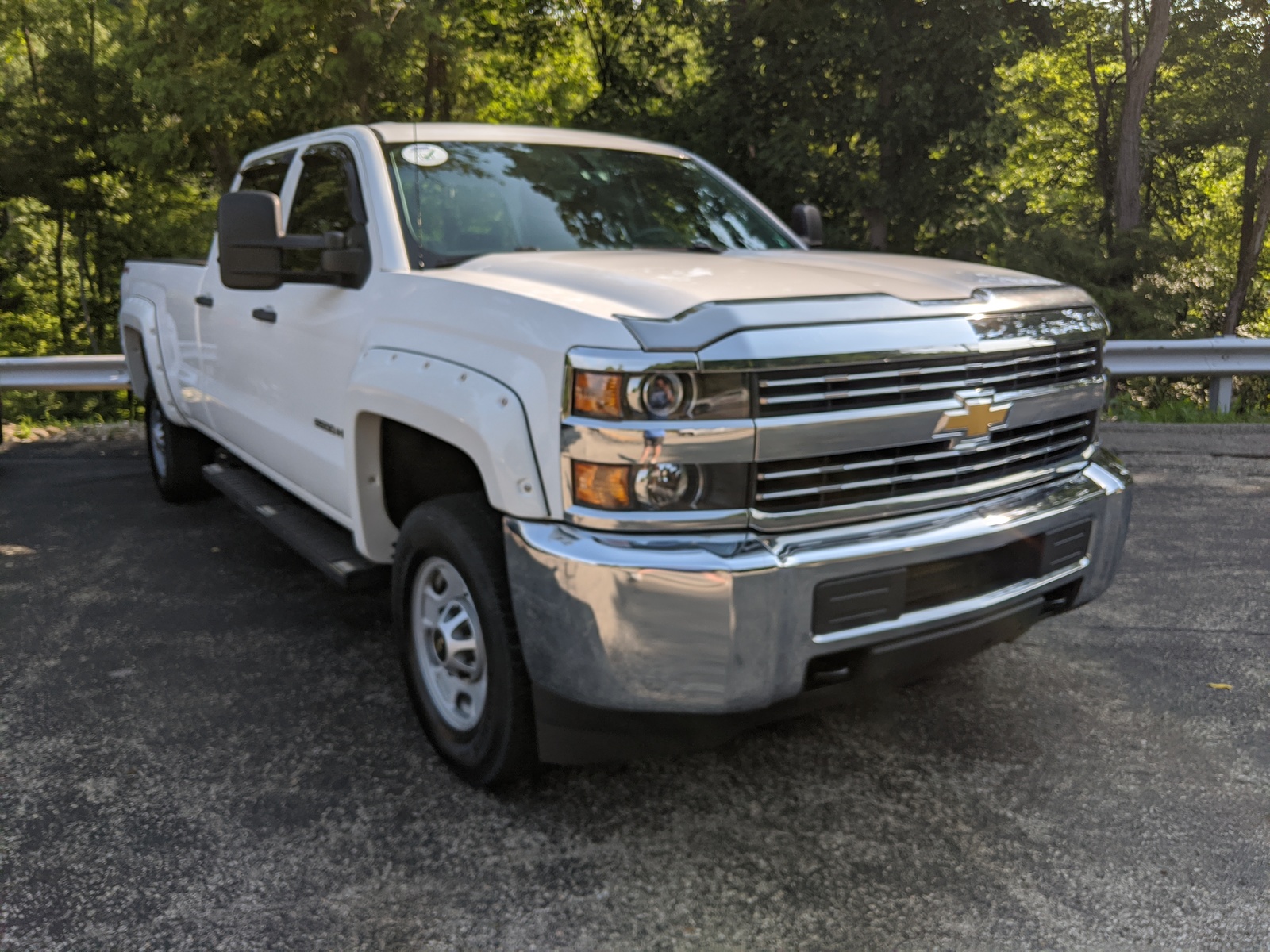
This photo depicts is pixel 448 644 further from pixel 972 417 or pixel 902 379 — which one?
pixel 972 417

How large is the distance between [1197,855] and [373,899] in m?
2.01

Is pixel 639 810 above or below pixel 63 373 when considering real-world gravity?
below

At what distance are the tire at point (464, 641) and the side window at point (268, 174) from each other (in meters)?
2.30

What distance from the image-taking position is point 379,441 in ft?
11.6

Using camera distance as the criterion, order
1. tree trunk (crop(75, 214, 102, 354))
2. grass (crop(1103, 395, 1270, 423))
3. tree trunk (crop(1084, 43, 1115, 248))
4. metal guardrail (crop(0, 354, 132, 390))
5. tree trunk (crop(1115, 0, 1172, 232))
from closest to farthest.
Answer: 1. grass (crop(1103, 395, 1270, 423))
2. metal guardrail (crop(0, 354, 132, 390))
3. tree trunk (crop(1115, 0, 1172, 232))
4. tree trunk (crop(75, 214, 102, 354))
5. tree trunk (crop(1084, 43, 1115, 248))

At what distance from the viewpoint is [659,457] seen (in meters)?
2.49

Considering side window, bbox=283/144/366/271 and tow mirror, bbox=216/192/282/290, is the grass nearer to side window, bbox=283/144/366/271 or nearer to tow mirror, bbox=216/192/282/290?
side window, bbox=283/144/366/271

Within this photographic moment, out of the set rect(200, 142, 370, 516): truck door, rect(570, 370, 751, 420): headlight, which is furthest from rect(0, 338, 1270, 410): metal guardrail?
rect(570, 370, 751, 420): headlight

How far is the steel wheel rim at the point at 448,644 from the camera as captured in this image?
9.96 feet

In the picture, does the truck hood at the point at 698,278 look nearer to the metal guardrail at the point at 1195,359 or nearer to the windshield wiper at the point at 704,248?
the windshield wiper at the point at 704,248

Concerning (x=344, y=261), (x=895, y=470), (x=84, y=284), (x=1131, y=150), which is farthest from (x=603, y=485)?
→ (x=84, y=284)

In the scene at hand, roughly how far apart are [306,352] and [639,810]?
2024mm

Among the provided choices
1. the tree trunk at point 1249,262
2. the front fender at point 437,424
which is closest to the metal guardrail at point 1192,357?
the front fender at point 437,424

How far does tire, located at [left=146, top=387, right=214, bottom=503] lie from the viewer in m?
6.41
